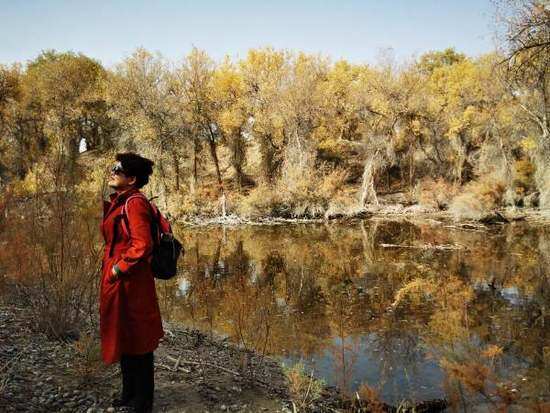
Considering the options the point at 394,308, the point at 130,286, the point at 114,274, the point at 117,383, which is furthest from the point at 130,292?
the point at 394,308

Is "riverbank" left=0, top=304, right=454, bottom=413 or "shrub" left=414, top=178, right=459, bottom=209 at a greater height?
"shrub" left=414, top=178, right=459, bottom=209

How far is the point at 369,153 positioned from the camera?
112 feet

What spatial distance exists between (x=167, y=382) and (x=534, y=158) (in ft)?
92.9

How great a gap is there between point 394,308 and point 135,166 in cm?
782

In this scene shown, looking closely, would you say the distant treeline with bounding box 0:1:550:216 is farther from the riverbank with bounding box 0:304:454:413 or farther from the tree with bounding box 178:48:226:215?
the riverbank with bounding box 0:304:454:413

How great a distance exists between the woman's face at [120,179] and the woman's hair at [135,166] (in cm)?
3

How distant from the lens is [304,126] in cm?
3481

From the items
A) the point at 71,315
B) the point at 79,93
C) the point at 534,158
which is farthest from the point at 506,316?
the point at 79,93

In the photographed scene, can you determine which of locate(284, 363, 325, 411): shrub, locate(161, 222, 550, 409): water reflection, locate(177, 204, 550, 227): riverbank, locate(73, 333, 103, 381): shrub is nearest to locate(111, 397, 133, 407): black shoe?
locate(73, 333, 103, 381): shrub

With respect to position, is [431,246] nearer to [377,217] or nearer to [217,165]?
[377,217]

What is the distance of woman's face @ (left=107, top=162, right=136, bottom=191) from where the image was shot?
14.5 feet

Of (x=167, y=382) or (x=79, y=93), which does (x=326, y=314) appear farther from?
(x=79, y=93)

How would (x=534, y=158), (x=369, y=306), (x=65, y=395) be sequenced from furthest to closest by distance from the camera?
1. (x=534, y=158)
2. (x=369, y=306)
3. (x=65, y=395)

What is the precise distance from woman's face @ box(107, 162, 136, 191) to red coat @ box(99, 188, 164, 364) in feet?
0.37
